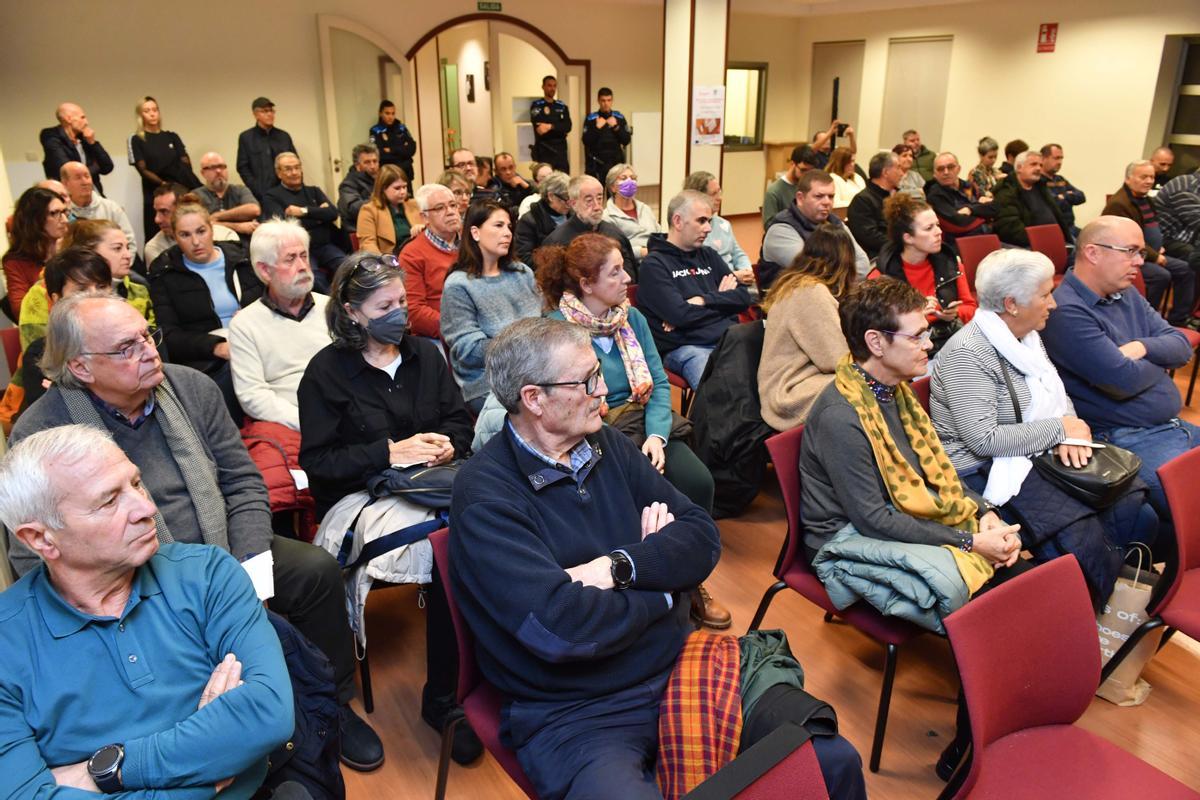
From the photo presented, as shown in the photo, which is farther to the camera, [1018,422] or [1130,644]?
[1018,422]

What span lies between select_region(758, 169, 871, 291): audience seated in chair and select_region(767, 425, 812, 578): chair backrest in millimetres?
2415

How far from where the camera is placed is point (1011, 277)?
2.70m

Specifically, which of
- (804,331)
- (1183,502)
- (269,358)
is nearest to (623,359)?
(804,331)

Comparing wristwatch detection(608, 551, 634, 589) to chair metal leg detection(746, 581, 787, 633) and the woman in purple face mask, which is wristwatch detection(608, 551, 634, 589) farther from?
the woman in purple face mask

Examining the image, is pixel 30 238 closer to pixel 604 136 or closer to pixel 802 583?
pixel 802 583

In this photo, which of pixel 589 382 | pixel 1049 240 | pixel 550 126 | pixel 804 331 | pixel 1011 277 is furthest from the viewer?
pixel 550 126

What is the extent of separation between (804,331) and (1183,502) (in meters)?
1.41

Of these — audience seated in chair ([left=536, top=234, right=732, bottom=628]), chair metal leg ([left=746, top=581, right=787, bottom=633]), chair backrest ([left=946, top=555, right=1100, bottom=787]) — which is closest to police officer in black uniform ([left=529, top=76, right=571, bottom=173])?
audience seated in chair ([left=536, top=234, right=732, bottom=628])

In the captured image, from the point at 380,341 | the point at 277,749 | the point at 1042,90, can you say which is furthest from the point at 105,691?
the point at 1042,90

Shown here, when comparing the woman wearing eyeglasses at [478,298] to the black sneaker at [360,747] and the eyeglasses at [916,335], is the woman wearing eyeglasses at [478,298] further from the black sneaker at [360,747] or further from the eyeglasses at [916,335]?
the eyeglasses at [916,335]

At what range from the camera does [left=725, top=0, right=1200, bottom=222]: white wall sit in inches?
343

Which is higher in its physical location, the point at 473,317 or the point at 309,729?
the point at 473,317

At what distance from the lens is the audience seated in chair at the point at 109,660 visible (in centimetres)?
140

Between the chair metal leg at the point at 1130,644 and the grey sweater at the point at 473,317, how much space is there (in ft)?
7.89
